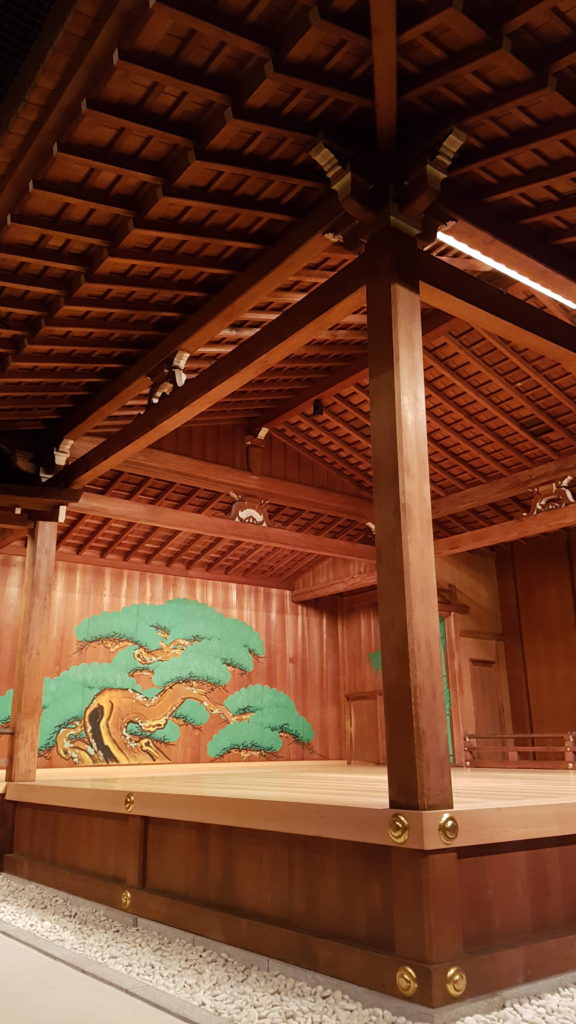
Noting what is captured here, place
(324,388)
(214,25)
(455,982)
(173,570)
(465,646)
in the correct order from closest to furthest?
(455,982)
(214,25)
(324,388)
(173,570)
(465,646)

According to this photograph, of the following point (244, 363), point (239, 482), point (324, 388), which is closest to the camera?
point (244, 363)

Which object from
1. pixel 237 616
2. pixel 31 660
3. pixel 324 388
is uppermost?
pixel 324 388

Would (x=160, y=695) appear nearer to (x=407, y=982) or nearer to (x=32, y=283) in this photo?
(x=32, y=283)

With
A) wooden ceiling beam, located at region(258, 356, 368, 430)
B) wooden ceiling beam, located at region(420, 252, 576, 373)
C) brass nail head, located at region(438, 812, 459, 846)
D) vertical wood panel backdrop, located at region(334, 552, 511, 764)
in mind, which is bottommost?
brass nail head, located at region(438, 812, 459, 846)

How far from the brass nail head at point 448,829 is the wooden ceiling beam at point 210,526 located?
17.0 ft

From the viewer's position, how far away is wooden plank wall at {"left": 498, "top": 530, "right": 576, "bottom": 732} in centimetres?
920

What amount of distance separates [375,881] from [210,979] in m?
0.78

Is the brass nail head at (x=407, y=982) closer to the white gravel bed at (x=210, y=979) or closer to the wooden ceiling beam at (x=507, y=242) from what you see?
the white gravel bed at (x=210, y=979)

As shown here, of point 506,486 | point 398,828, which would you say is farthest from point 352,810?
point 506,486

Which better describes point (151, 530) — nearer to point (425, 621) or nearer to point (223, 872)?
point (223, 872)

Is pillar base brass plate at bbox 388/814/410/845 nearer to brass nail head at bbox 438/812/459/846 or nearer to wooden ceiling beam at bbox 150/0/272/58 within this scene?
brass nail head at bbox 438/812/459/846

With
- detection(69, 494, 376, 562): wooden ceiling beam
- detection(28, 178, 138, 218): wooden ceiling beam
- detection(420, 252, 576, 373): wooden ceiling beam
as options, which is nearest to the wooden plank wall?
detection(69, 494, 376, 562): wooden ceiling beam

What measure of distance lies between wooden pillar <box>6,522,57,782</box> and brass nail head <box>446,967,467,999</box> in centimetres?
376

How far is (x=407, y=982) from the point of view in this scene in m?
2.34
